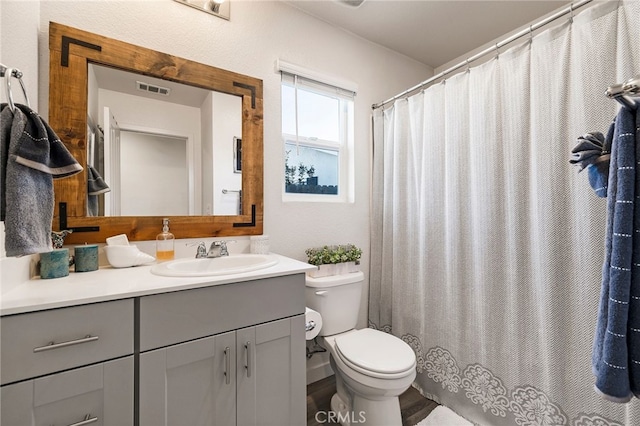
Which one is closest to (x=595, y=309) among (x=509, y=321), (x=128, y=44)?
(x=509, y=321)

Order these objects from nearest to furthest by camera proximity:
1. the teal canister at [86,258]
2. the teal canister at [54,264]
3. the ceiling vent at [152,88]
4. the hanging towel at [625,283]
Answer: the hanging towel at [625,283] → the teal canister at [54,264] → the teal canister at [86,258] → the ceiling vent at [152,88]

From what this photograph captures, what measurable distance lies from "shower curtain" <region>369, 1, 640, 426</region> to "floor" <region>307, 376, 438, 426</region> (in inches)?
2.9

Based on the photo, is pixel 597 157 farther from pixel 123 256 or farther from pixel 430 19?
pixel 123 256

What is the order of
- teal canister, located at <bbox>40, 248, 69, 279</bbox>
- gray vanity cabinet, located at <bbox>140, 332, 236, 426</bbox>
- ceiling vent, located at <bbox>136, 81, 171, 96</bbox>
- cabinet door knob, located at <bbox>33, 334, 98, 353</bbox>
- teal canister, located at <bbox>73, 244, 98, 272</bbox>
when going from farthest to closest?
1. ceiling vent, located at <bbox>136, 81, 171, 96</bbox>
2. teal canister, located at <bbox>73, 244, 98, 272</bbox>
3. teal canister, located at <bbox>40, 248, 69, 279</bbox>
4. gray vanity cabinet, located at <bbox>140, 332, 236, 426</bbox>
5. cabinet door knob, located at <bbox>33, 334, 98, 353</bbox>

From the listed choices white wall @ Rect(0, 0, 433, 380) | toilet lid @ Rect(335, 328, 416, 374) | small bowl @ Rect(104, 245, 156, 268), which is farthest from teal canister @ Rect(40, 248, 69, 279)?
toilet lid @ Rect(335, 328, 416, 374)

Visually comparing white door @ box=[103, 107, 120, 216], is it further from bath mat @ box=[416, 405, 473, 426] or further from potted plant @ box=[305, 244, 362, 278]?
bath mat @ box=[416, 405, 473, 426]

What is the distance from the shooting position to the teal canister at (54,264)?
1013mm

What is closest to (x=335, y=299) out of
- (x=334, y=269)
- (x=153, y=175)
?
(x=334, y=269)

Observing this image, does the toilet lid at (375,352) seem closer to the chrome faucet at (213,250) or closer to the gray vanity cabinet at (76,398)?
the chrome faucet at (213,250)

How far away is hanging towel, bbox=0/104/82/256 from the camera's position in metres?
0.67

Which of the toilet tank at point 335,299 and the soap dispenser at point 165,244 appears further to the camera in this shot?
the toilet tank at point 335,299

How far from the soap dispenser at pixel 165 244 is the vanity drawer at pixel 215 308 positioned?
488 mm

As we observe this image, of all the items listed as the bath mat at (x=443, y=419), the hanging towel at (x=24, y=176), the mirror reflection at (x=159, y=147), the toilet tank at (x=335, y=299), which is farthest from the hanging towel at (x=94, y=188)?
the bath mat at (x=443, y=419)

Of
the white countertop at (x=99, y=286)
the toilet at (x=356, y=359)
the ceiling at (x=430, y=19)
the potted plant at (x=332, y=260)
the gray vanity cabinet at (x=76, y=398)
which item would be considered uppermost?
the ceiling at (x=430, y=19)
